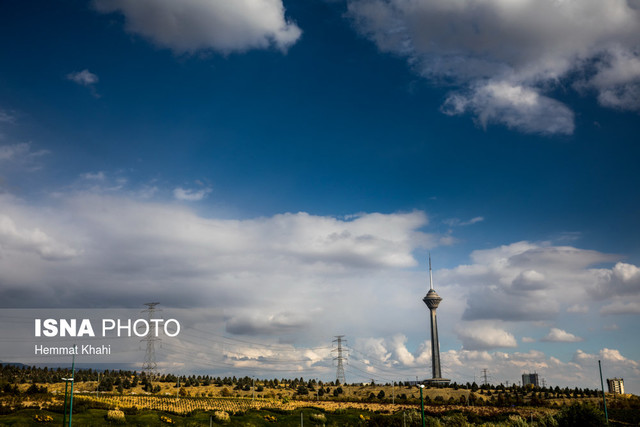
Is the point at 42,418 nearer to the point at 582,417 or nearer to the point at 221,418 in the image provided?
the point at 221,418

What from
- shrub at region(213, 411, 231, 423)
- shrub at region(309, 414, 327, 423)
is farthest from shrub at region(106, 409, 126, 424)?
shrub at region(309, 414, 327, 423)

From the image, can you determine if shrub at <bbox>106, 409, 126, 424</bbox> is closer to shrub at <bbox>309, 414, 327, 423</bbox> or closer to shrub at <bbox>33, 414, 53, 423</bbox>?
shrub at <bbox>33, 414, 53, 423</bbox>

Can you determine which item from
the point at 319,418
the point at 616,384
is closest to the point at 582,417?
the point at 319,418

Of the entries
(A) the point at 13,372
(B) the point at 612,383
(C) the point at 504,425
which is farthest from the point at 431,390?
(A) the point at 13,372

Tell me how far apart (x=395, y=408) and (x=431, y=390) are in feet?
232

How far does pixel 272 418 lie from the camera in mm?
82188

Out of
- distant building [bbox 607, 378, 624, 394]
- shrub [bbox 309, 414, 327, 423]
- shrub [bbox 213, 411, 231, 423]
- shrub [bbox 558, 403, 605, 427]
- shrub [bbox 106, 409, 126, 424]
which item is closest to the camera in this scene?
shrub [bbox 558, 403, 605, 427]

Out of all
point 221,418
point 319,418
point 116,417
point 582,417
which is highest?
point 582,417

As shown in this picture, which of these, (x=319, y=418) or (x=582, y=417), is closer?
(x=582, y=417)

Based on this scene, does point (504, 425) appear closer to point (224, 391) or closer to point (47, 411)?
point (47, 411)

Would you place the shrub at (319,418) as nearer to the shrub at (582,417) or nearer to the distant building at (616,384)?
the shrub at (582,417)

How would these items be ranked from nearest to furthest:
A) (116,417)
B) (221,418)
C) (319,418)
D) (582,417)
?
(582,417), (116,417), (221,418), (319,418)

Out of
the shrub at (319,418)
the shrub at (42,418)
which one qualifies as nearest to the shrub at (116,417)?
the shrub at (42,418)

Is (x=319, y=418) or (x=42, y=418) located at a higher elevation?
(x=42, y=418)
